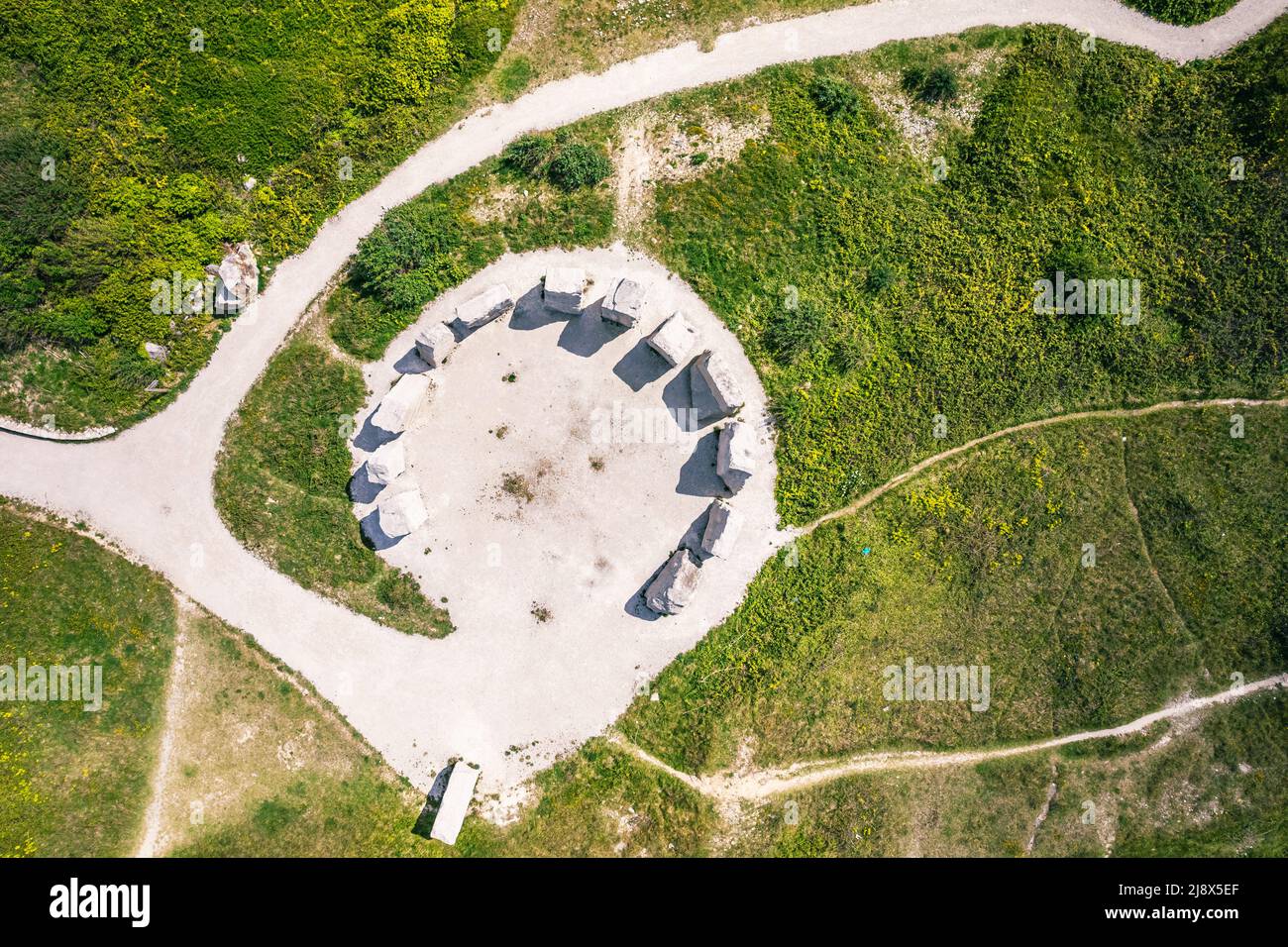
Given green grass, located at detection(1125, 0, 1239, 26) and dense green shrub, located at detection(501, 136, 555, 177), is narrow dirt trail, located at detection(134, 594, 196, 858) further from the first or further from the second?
green grass, located at detection(1125, 0, 1239, 26)

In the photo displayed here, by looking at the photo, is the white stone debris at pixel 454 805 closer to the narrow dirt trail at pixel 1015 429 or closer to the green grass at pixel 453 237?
the narrow dirt trail at pixel 1015 429

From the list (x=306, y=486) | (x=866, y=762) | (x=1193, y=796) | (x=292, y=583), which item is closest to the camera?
(x=292, y=583)

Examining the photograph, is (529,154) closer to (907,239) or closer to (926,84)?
(907,239)

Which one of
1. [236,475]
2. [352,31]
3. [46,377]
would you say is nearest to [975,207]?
[352,31]

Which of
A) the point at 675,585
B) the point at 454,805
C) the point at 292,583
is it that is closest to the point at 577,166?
the point at 675,585

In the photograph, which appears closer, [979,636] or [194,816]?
[194,816]
